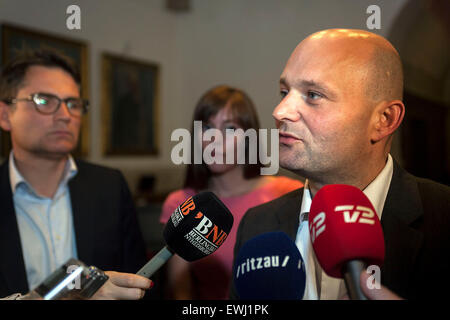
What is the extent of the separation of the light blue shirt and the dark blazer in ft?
0.10

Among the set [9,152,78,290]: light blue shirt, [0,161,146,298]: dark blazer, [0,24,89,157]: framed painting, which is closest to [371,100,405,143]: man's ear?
[0,161,146,298]: dark blazer

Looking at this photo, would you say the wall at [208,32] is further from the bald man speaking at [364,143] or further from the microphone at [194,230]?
the microphone at [194,230]

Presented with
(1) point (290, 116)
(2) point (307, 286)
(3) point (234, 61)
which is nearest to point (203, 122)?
(3) point (234, 61)

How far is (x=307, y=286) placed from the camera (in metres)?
0.77

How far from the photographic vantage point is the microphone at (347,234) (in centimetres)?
55

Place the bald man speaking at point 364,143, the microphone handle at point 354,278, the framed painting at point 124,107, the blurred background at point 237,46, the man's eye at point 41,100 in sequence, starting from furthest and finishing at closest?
the framed painting at point 124,107 → the man's eye at point 41,100 → the blurred background at point 237,46 → the bald man speaking at point 364,143 → the microphone handle at point 354,278

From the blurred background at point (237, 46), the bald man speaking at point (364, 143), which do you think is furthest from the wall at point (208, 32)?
the bald man speaking at point (364, 143)

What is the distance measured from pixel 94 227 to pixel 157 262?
20.8 inches

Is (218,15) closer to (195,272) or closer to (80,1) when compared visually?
(80,1)

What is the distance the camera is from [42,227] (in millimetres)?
1170

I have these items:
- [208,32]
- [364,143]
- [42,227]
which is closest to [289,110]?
[364,143]

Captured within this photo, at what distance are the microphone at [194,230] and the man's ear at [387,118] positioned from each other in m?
0.32

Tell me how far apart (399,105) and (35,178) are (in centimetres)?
113

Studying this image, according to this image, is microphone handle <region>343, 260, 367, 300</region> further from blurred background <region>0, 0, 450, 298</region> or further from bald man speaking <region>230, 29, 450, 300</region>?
blurred background <region>0, 0, 450, 298</region>
